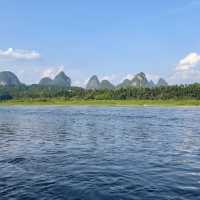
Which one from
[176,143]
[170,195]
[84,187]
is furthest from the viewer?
[176,143]

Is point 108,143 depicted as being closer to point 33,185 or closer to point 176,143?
point 176,143

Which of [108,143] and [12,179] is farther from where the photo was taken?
[108,143]

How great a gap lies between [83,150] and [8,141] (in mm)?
10172

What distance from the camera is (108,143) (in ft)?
114

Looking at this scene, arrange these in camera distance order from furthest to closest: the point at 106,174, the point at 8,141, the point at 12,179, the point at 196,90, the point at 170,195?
the point at 196,90 < the point at 8,141 < the point at 106,174 < the point at 12,179 < the point at 170,195

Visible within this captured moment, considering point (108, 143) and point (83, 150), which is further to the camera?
point (108, 143)

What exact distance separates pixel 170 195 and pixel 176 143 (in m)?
18.0

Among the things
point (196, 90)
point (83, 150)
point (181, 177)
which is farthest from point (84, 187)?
point (196, 90)

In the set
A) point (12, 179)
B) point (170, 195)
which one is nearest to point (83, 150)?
point (12, 179)

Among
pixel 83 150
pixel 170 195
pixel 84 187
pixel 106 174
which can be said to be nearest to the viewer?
pixel 170 195

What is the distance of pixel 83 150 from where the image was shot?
30.4 meters

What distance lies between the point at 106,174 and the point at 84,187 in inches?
118

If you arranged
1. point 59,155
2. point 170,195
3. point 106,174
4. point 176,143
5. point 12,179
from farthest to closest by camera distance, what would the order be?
point 176,143 < point 59,155 < point 106,174 < point 12,179 < point 170,195

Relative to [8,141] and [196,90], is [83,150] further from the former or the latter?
[196,90]
